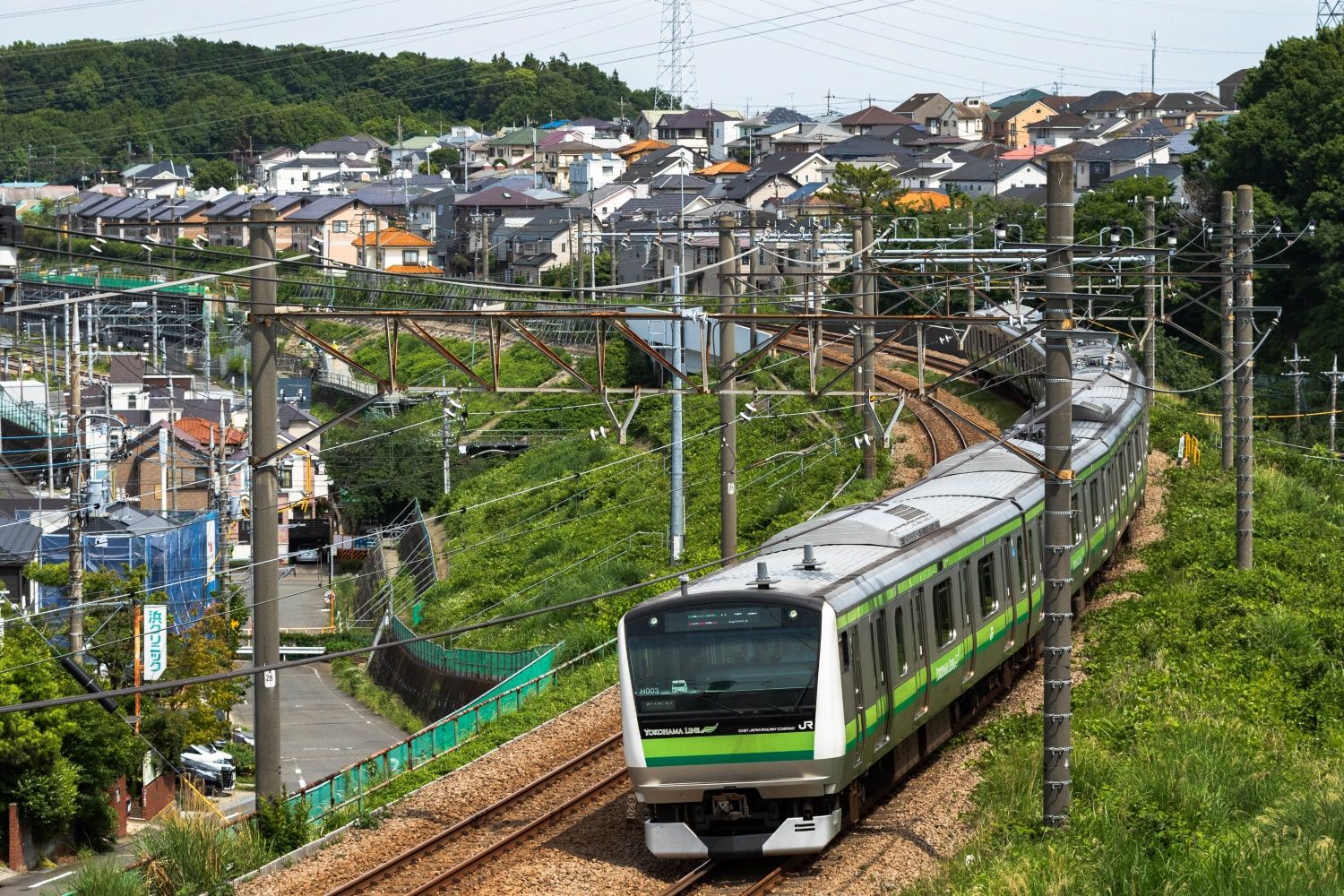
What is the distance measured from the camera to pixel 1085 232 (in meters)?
44.0

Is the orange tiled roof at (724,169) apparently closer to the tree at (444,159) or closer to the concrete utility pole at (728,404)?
the tree at (444,159)

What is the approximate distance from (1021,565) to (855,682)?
4452mm

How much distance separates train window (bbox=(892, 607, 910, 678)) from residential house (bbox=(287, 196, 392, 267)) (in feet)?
261

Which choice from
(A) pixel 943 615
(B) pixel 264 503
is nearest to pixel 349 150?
(B) pixel 264 503

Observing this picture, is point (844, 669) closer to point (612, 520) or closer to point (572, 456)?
point (612, 520)

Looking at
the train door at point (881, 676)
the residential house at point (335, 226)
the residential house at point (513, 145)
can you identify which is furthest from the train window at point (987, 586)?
the residential house at point (513, 145)

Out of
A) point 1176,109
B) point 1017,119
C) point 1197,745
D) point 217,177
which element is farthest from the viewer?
point 217,177

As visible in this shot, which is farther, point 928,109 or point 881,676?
point 928,109

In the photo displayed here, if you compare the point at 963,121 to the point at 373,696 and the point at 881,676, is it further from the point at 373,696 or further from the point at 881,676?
the point at 881,676

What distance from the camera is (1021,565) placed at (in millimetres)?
15609

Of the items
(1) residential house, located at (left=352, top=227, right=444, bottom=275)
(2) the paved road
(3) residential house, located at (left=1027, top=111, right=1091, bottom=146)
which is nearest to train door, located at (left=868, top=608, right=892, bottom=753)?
(2) the paved road

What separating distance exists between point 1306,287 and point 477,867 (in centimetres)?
3770

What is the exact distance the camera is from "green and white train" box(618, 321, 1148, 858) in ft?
36.8

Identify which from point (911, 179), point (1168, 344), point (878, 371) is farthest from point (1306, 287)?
point (911, 179)
